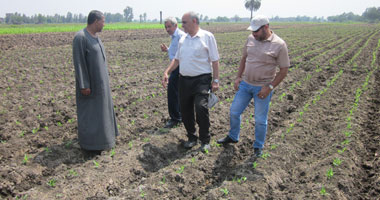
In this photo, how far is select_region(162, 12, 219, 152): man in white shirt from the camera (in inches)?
169

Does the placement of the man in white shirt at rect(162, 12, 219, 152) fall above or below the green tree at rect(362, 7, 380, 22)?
below

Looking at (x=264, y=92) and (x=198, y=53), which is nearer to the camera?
(x=264, y=92)

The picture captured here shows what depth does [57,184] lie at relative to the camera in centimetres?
380

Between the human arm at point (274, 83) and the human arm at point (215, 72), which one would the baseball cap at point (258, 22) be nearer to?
the human arm at point (274, 83)

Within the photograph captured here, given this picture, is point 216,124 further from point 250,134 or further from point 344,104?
point 344,104

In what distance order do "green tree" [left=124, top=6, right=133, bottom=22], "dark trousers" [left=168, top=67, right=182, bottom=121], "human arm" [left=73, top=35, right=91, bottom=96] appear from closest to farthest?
"human arm" [left=73, top=35, right=91, bottom=96] < "dark trousers" [left=168, top=67, right=182, bottom=121] < "green tree" [left=124, top=6, right=133, bottom=22]

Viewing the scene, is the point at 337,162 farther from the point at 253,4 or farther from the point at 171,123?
the point at 253,4

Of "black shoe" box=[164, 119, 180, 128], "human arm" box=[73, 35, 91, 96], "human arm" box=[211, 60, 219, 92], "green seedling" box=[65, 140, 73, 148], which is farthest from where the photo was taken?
"black shoe" box=[164, 119, 180, 128]

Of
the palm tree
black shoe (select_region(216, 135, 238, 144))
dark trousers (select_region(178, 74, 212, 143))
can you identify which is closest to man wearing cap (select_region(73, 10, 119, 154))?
dark trousers (select_region(178, 74, 212, 143))

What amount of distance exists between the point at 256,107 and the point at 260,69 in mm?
574

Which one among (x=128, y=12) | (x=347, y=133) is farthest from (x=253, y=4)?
(x=347, y=133)

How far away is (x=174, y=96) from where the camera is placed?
5664 millimetres

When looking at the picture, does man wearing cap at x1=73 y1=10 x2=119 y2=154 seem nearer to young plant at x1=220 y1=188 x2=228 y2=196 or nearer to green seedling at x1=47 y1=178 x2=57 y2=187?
green seedling at x1=47 y1=178 x2=57 y2=187

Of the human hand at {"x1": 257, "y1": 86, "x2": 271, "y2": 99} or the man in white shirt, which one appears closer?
the human hand at {"x1": 257, "y1": 86, "x2": 271, "y2": 99}
